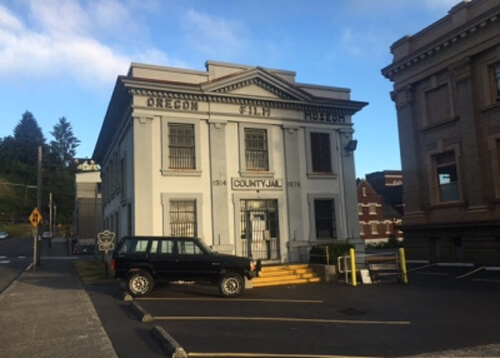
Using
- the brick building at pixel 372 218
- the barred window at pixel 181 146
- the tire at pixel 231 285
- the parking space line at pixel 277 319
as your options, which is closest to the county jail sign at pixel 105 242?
the barred window at pixel 181 146

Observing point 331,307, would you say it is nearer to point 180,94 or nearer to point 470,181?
point 180,94

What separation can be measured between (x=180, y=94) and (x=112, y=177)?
9519mm

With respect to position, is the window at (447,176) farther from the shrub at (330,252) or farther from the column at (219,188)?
the column at (219,188)

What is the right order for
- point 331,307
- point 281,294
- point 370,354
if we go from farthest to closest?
point 281,294 → point 331,307 → point 370,354

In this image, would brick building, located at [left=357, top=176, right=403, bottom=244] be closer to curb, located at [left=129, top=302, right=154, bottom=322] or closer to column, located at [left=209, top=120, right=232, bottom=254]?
column, located at [left=209, top=120, right=232, bottom=254]

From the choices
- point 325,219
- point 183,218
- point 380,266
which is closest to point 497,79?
point 325,219

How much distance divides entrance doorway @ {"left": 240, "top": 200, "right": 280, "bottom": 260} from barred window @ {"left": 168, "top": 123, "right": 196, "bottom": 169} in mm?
2936

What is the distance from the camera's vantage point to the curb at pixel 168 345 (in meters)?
6.50

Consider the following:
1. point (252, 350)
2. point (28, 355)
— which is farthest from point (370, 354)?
point (28, 355)

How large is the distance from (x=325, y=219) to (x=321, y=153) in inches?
124

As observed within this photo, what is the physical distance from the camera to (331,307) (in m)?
11.3

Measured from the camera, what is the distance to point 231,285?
13.4 meters

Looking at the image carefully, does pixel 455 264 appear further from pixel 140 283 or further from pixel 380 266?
pixel 140 283

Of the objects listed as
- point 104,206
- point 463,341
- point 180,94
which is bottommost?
point 463,341
